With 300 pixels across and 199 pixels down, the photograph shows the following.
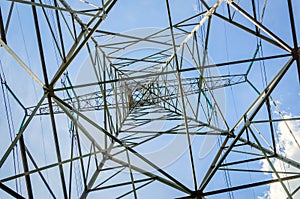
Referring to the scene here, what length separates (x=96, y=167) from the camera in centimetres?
1002

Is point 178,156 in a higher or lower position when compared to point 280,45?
lower

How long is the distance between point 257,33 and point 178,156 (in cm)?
915

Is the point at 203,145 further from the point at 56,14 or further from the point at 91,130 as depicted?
the point at 56,14

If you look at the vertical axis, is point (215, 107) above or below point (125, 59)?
below

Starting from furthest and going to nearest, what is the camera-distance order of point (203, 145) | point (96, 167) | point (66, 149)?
point (203, 145)
point (66, 149)
point (96, 167)

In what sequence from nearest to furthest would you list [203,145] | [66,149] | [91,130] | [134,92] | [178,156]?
[66,149]
[91,130]
[203,145]
[178,156]
[134,92]

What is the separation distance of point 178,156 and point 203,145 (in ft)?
6.37

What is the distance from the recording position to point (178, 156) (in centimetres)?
1731

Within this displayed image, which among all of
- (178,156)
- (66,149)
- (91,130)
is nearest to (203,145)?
(178,156)

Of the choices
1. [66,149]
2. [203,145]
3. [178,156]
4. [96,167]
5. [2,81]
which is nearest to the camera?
[2,81]

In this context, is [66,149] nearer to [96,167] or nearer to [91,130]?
[91,130]

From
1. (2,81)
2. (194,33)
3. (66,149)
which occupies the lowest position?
(66,149)

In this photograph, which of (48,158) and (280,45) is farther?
(48,158)

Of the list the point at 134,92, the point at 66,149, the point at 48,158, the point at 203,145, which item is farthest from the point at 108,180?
the point at 134,92
